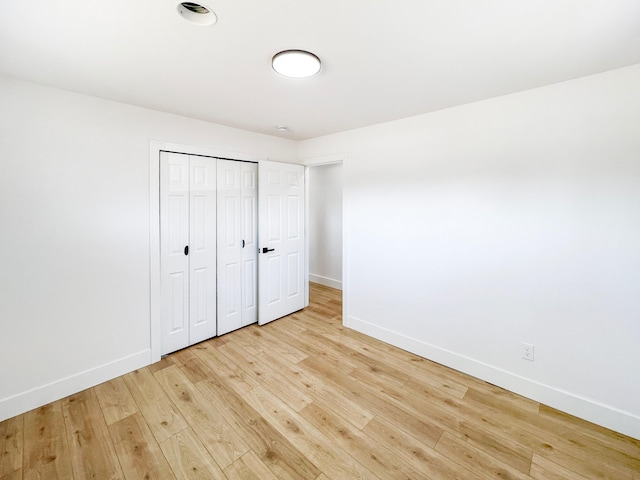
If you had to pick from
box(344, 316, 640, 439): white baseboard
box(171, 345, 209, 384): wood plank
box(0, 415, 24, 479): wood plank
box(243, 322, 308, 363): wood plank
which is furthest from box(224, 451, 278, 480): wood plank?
box(344, 316, 640, 439): white baseboard

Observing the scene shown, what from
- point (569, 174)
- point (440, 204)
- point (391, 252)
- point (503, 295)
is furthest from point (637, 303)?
point (391, 252)

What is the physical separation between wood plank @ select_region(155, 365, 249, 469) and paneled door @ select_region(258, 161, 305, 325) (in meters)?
1.20

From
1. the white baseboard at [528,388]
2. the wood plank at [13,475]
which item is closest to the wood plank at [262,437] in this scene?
the wood plank at [13,475]

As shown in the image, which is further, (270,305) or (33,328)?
(270,305)

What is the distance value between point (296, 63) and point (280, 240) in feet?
7.43

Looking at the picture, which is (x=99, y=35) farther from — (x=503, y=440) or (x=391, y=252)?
(x=503, y=440)

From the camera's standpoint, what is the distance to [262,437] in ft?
5.87

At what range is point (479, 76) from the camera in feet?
6.19

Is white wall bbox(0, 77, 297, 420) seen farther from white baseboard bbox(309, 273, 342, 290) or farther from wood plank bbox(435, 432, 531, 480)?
white baseboard bbox(309, 273, 342, 290)

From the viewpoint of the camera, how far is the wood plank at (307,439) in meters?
1.56

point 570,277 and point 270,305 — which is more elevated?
point 570,277

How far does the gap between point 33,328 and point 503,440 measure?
3433 mm

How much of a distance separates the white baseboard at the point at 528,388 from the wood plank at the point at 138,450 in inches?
88.3

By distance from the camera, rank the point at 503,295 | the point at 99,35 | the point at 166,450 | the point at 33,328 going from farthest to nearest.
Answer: the point at 503,295 → the point at 33,328 → the point at 166,450 → the point at 99,35
